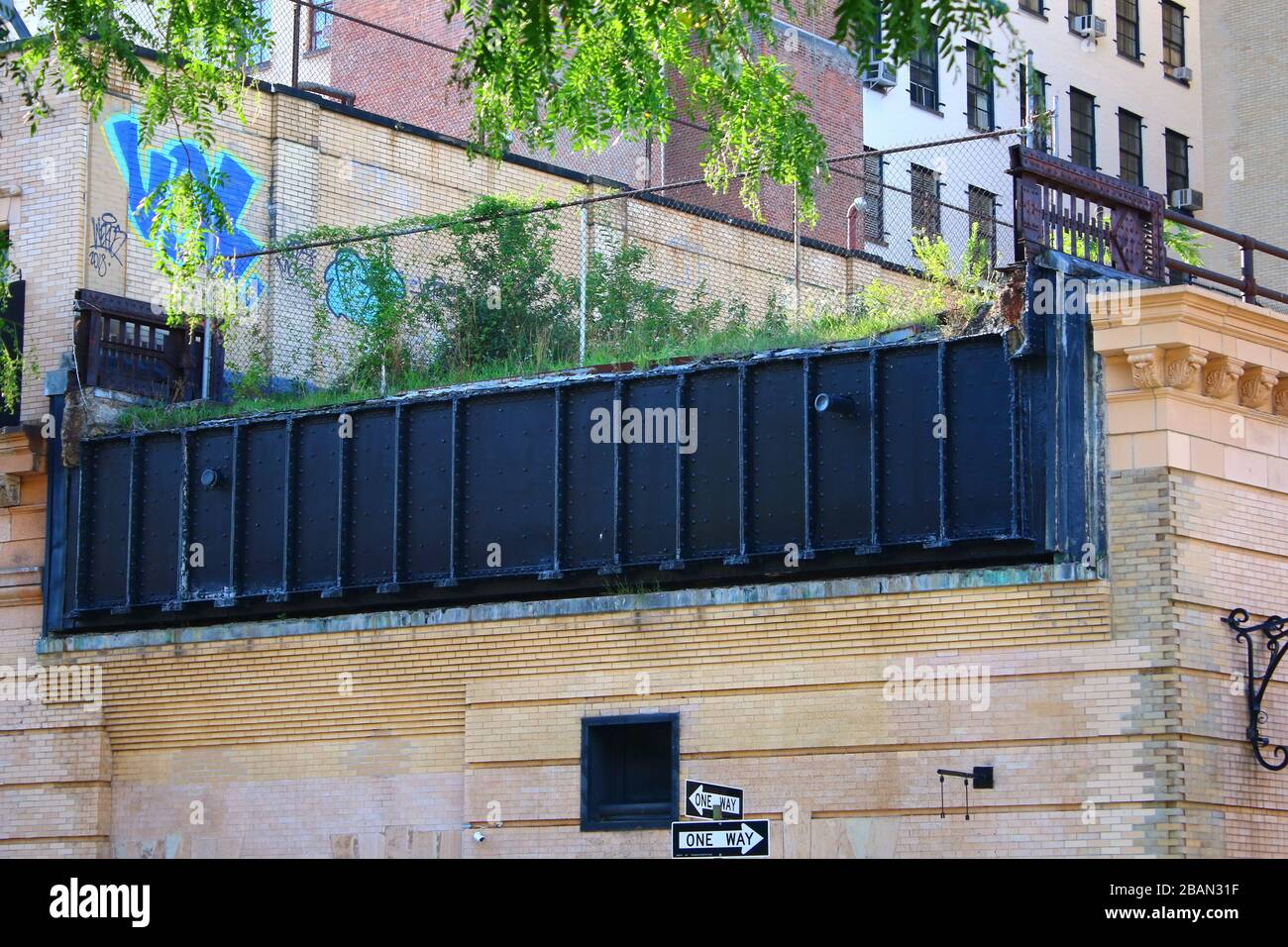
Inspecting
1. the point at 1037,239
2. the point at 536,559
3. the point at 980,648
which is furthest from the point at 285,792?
the point at 1037,239

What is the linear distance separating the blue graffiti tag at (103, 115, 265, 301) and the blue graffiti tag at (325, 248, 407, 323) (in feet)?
3.59

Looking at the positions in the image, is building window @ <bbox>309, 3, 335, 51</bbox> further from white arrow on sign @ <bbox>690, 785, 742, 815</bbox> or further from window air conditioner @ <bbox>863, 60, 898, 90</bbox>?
white arrow on sign @ <bbox>690, 785, 742, 815</bbox>

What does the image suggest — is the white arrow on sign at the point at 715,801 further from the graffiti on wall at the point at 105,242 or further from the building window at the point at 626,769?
the graffiti on wall at the point at 105,242

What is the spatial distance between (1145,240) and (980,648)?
447cm

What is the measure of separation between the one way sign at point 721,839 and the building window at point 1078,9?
3238 cm

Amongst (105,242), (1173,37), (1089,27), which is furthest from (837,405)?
(1173,37)

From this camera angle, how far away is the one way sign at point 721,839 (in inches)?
781

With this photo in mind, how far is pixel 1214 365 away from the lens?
19000 millimetres

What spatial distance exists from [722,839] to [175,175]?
11.9 meters

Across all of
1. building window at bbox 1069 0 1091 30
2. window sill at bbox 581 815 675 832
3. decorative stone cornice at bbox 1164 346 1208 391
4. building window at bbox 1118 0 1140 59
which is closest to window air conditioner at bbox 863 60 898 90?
building window at bbox 1069 0 1091 30

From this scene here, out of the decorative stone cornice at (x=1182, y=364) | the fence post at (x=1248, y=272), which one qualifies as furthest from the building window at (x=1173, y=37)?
the decorative stone cornice at (x=1182, y=364)

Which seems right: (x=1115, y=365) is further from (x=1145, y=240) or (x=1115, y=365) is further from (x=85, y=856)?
(x=85, y=856)

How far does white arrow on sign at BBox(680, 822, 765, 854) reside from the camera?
19812 mm

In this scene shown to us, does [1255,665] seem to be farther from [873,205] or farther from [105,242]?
[873,205]
